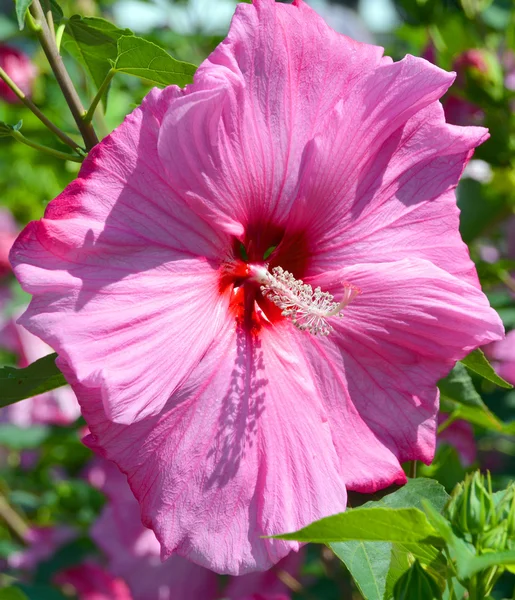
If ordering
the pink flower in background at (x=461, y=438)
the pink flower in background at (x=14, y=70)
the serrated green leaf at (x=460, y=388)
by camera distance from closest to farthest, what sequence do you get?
1. the serrated green leaf at (x=460, y=388)
2. the pink flower in background at (x=461, y=438)
3. the pink flower in background at (x=14, y=70)

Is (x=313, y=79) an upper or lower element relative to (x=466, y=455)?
upper

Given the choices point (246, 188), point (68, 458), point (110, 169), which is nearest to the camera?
point (110, 169)

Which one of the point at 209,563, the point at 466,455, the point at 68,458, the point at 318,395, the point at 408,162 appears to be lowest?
the point at 68,458

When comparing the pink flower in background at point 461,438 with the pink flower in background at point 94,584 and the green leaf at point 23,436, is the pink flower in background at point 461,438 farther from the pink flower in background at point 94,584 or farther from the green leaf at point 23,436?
the green leaf at point 23,436

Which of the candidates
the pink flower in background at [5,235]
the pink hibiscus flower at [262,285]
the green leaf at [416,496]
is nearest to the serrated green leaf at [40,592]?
the pink hibiscus flower at [262,285]

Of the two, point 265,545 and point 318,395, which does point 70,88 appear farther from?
point 265,545

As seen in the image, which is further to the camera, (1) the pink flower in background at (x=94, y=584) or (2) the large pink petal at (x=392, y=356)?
(1) the pink flower in background at (x=94, y=584)

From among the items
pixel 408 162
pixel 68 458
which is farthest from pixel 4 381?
pixel 68 458

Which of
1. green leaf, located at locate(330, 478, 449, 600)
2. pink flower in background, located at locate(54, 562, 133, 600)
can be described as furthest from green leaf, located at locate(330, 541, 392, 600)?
pink flower in background, located at locate(54, 562, 133, 600)
